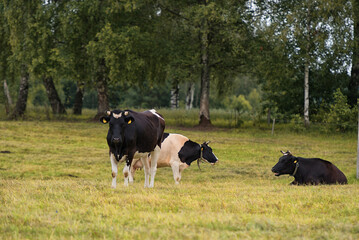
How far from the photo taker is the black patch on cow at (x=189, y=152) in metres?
16.0

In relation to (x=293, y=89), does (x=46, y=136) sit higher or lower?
lower

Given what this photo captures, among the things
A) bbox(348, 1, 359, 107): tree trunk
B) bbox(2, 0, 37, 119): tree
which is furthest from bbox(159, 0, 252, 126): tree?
bbox(2, 0, 37, 119): tree

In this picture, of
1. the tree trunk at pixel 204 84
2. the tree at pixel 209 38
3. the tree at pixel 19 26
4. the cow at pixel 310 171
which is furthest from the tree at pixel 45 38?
the cow at pixel 310 171

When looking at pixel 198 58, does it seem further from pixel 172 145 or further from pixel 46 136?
pixel 172 145

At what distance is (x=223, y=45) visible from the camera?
3794 cm

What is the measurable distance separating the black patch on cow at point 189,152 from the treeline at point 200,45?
1941cm

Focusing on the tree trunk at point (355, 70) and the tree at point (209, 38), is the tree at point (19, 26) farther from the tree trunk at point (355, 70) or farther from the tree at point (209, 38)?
the tree trunk at point (355, 70)

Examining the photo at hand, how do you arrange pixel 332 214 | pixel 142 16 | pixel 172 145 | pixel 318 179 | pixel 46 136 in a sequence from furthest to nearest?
pixel 142 16 < pixel 46 136 < pixel 172 145 < pixel 318 179 < pixel 332 214

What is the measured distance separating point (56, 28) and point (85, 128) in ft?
31.2

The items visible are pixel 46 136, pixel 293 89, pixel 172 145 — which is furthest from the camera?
pixel 293 89

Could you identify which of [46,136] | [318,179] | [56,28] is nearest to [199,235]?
[318,179]

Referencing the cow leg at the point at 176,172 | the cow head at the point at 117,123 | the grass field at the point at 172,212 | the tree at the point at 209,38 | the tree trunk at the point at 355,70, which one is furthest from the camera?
the tree at the point at 209,38

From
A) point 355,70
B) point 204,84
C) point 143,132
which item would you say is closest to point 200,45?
point 204,84

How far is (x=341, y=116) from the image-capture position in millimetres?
33875
